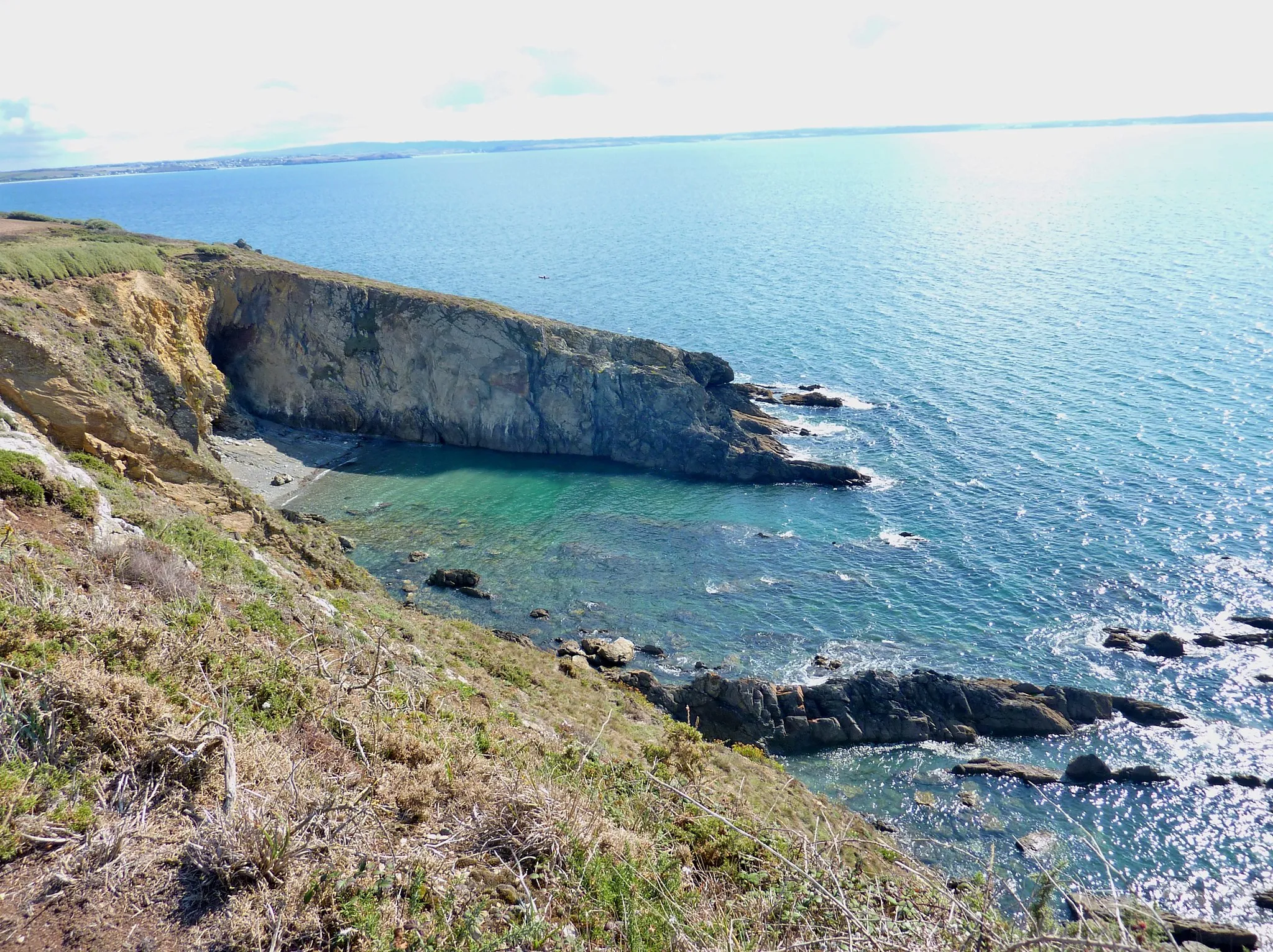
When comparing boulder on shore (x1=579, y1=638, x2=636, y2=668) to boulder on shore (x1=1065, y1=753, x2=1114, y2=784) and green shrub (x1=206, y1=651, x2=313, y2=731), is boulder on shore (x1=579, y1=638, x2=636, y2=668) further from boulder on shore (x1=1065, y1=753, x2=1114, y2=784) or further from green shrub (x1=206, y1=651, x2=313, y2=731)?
green shrub (x1=206, y1=651, x2=313, y2=731)

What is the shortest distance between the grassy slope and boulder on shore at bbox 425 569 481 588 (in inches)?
938

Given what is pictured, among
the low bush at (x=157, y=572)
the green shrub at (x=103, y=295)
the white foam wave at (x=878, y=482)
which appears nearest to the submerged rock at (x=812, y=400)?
the white foam wave at (x=878, y=482)

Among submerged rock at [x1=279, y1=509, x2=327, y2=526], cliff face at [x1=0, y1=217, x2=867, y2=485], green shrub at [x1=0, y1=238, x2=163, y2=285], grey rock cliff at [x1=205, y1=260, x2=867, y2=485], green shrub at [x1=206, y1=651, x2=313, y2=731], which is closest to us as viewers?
green shrub at [x1=206, y1=651, x2=313, y2=731]

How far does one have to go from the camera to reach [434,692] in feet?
47.2

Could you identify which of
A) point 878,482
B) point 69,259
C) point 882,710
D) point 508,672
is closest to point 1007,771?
point 882,710

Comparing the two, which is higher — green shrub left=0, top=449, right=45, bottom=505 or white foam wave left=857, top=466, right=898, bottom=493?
green shrub left=0, top=449, right=45, bottom=505

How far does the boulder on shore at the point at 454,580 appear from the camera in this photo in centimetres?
3600

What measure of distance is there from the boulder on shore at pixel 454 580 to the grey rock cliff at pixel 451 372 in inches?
703

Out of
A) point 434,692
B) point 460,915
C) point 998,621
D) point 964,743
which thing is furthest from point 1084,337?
point 460,915

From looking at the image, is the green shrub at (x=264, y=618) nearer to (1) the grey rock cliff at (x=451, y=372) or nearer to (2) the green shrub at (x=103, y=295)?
(2) the green shrub at (x=103, y=295)

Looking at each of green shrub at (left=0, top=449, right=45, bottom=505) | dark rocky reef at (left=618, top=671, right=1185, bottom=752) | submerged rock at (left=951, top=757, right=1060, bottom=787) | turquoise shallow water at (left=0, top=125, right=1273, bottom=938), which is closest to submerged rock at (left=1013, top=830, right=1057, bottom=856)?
turquoise shallow water at (left=0, top=125, right=1273, bottom=938)

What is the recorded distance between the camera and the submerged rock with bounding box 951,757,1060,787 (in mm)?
25344

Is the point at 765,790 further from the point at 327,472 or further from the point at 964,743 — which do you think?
the point at 327,472

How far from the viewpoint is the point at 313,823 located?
21.9 feet
